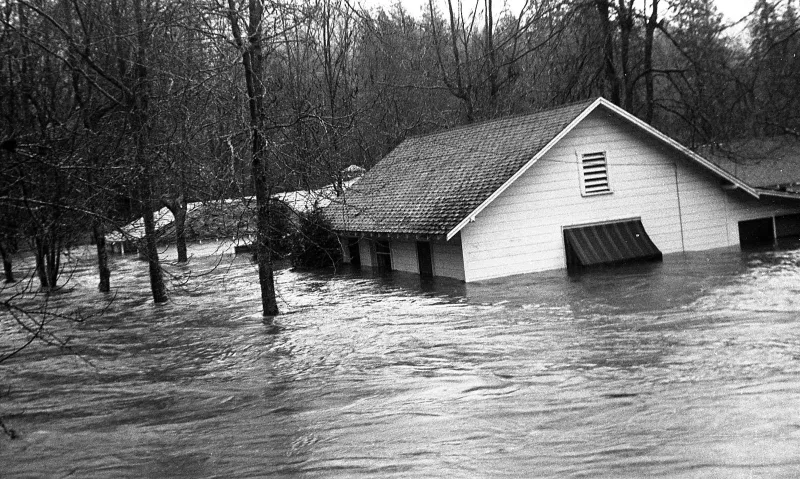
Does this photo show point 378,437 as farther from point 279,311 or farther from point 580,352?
point 279,311

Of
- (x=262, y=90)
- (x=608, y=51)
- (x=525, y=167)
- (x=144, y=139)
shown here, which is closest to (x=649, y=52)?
(x=608, y=51)

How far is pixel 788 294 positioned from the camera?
2231 centimetres

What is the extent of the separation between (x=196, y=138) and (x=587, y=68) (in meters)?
20.2

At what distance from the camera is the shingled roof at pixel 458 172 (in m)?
29.9

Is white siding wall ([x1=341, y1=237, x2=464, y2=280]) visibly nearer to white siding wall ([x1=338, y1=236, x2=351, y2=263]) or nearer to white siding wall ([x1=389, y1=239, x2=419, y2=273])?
white siding wall ([x1=389, y1=239, x2=419, y2=273])

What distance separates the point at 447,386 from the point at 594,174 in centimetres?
1695

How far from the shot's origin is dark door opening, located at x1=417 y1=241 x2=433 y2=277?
107 feet

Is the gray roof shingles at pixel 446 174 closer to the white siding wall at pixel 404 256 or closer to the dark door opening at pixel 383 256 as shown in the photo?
the white siding wall at pixel 404 256

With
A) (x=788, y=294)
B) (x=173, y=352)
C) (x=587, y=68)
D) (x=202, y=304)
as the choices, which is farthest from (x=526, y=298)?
(x=587, y=68)

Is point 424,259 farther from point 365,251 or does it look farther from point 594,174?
point 594,174

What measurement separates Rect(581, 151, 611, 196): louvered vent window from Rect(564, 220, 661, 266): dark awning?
1.15 metres

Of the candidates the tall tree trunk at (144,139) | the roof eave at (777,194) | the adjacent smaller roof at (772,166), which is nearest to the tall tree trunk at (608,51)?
the roof eave at (777,194)

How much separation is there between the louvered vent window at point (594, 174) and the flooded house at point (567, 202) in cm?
3

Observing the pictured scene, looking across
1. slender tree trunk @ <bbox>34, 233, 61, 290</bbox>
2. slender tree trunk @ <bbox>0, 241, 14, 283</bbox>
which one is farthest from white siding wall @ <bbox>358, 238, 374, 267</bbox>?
slender tree trunk @ <bbox>0, 241, 14, 283</bbox>
